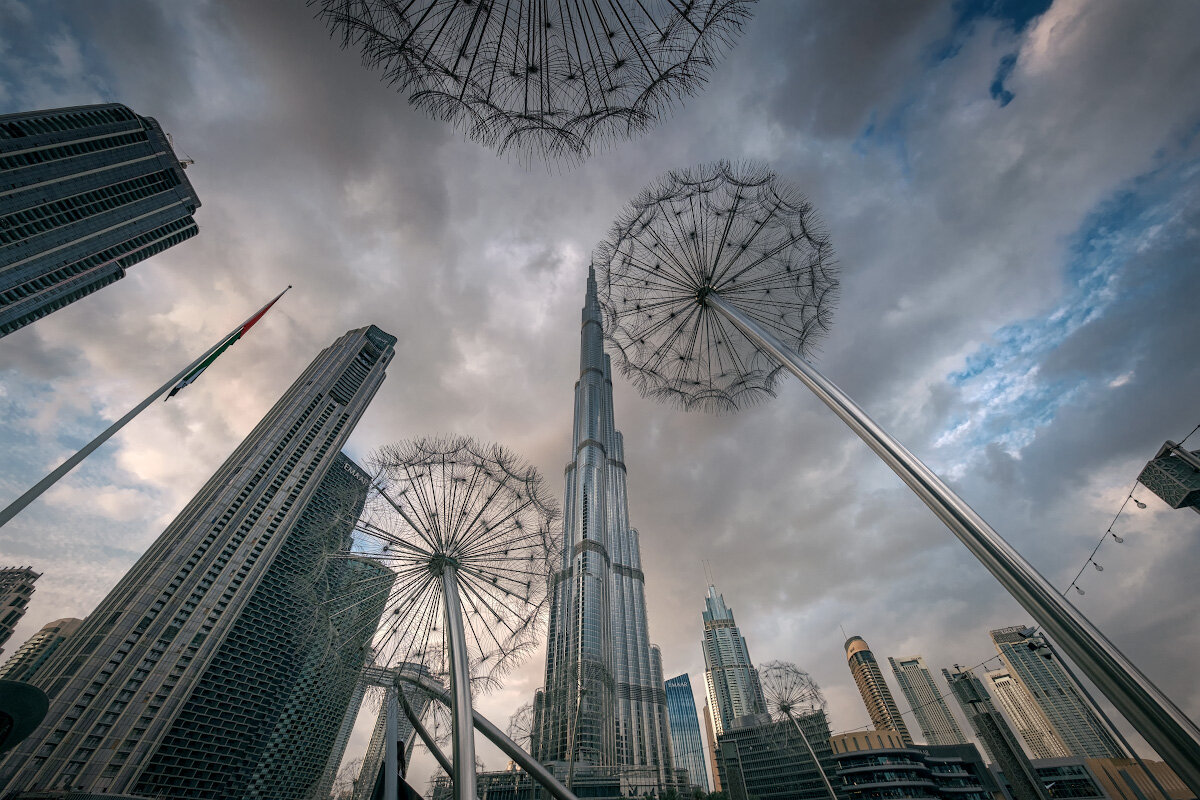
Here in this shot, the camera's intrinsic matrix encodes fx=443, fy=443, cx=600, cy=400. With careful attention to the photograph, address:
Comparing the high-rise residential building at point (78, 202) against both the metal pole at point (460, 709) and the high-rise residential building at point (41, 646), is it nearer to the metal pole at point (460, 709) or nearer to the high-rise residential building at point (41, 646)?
Result: the metal pole at point (460, 709)

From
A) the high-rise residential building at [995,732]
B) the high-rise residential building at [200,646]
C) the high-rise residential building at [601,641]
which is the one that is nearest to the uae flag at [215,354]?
the high-rise residential building at [995,732]

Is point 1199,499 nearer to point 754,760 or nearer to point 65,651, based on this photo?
point 754,760

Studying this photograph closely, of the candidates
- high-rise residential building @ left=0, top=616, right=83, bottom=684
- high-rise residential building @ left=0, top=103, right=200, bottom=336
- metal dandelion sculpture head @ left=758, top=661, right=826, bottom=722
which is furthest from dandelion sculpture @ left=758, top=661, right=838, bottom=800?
high-rise residential building @ left=0, top=616, right=83, bottom=684

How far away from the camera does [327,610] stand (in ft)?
56.6

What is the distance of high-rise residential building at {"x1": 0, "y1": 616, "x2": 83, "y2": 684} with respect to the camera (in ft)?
465

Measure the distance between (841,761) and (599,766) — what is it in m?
52.8

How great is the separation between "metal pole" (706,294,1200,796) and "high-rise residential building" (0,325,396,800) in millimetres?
90073

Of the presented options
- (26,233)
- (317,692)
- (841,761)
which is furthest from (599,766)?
(26,233)

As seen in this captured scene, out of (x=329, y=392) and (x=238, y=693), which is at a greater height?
(x=329, y=392)

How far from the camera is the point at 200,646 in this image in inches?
3615

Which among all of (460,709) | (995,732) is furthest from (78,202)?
(995,732)

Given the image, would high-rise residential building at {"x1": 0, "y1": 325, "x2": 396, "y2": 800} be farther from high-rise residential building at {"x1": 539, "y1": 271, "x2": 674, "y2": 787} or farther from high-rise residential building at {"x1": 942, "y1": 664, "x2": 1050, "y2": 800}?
high-rise residential building at {"x1": 942, "y1": 664, "x2": 1050, "y2": 800}

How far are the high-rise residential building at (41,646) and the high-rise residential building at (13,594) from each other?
1080cm

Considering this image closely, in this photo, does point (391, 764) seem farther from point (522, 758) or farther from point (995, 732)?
point (995, 732)
